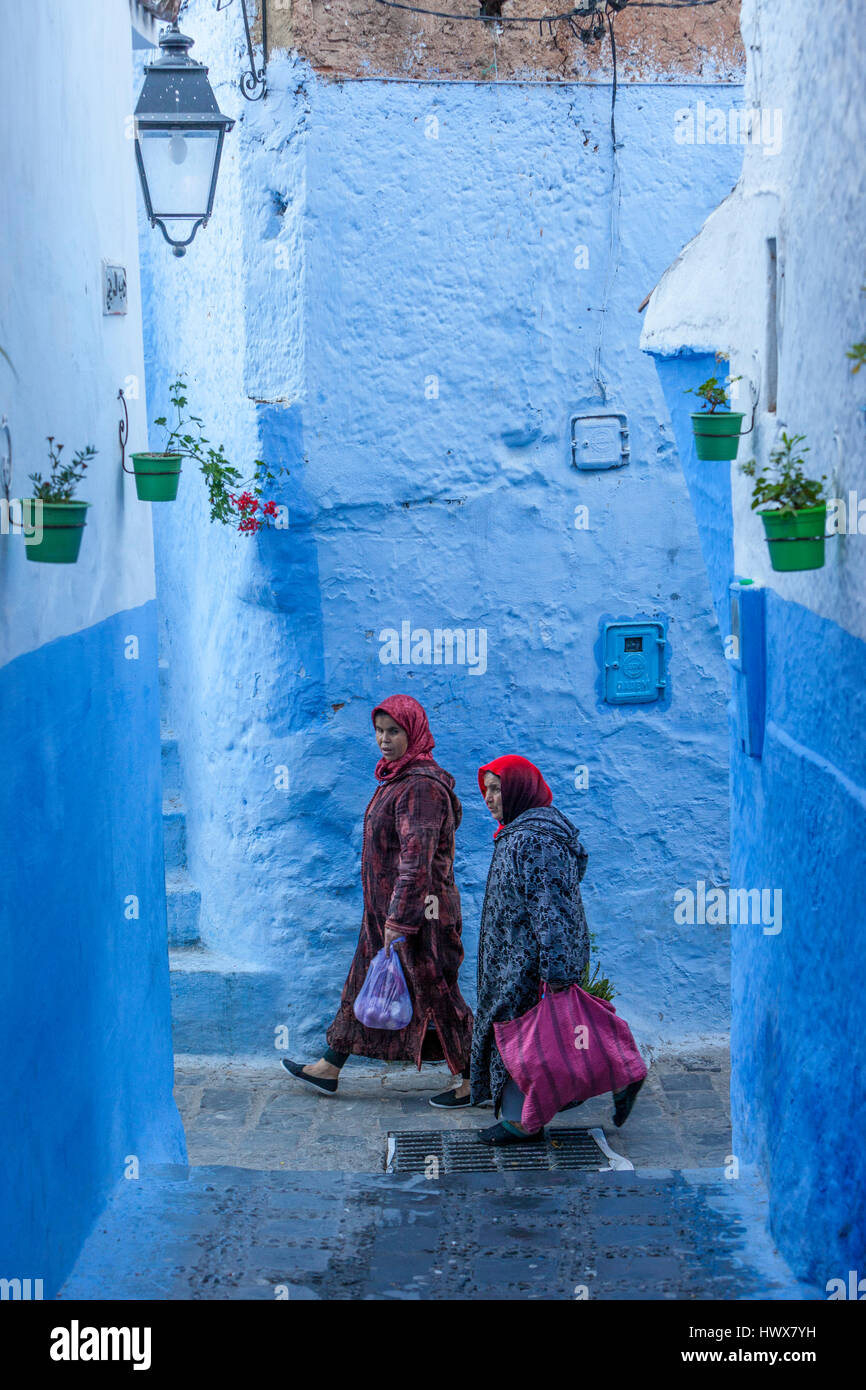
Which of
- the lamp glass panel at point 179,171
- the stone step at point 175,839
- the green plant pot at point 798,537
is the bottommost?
the stone step at point 175,839

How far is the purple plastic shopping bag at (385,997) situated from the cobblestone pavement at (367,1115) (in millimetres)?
547

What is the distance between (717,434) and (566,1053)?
224 centimetres

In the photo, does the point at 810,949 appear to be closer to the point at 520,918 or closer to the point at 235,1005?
the point at 520,918

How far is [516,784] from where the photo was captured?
547 cm

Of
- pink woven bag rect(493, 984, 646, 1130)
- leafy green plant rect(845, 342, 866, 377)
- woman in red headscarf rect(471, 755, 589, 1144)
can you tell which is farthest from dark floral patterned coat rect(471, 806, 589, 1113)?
leafy green plant rect(845, 342, 866, 377)

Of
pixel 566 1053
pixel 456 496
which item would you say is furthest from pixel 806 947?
pixel 456 496

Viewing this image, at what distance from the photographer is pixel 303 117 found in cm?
678

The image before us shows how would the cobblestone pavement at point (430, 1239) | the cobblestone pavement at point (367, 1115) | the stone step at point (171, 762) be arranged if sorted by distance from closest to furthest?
the cobblestone pavement at point (430, 1239), the cobblestone pavement at point (367, 1115), the stone step at point (171, 762)

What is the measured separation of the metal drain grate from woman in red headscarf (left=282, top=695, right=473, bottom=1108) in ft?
1.28

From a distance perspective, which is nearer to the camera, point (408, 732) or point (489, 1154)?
point (489, 1154)

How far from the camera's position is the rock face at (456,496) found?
6.87 meters

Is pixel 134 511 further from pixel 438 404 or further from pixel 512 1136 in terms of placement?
pixel 512 1136

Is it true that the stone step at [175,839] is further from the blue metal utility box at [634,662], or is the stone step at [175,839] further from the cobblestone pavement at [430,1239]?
the cobblestone pavement at [430,1239]

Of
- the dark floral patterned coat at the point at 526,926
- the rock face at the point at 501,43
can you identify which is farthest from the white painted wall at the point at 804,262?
the rock face at the point at 501,43
